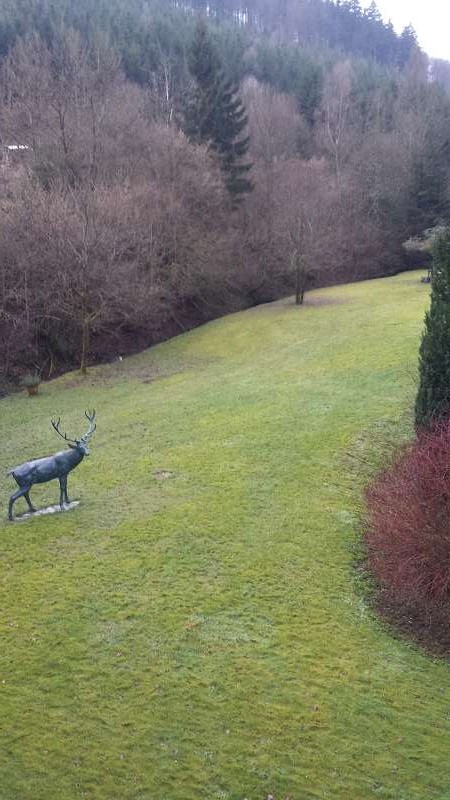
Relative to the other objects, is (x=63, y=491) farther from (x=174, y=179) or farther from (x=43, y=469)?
(x=174, y=179)

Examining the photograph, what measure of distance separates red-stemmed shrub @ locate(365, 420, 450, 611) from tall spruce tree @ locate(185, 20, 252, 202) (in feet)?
129

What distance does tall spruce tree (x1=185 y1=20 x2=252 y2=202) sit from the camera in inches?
1871

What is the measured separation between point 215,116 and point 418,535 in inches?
1729

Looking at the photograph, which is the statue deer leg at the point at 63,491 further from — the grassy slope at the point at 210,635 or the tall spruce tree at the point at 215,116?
the tall spruce tree at the point at 215,116

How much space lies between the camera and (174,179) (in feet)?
136

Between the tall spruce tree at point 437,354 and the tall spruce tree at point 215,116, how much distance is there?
1328 inches

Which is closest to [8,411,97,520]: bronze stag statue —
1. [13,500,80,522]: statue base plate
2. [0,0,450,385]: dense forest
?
[13,500,80,522]: statue base plate

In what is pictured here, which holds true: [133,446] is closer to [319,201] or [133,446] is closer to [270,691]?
[270,691]

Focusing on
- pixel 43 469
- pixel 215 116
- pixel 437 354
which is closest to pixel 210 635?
pixel 43 469

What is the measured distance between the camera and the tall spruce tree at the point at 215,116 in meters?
47.5

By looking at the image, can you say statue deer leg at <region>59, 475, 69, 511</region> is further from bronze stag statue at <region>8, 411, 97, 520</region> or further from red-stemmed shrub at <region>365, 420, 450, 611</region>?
red-stemmed shrub at <region>365, 420, 450, 611</region>

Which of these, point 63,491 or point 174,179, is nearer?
point 63,491

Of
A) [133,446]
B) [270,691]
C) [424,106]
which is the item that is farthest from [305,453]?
[424,106]

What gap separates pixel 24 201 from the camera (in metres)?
32.6
